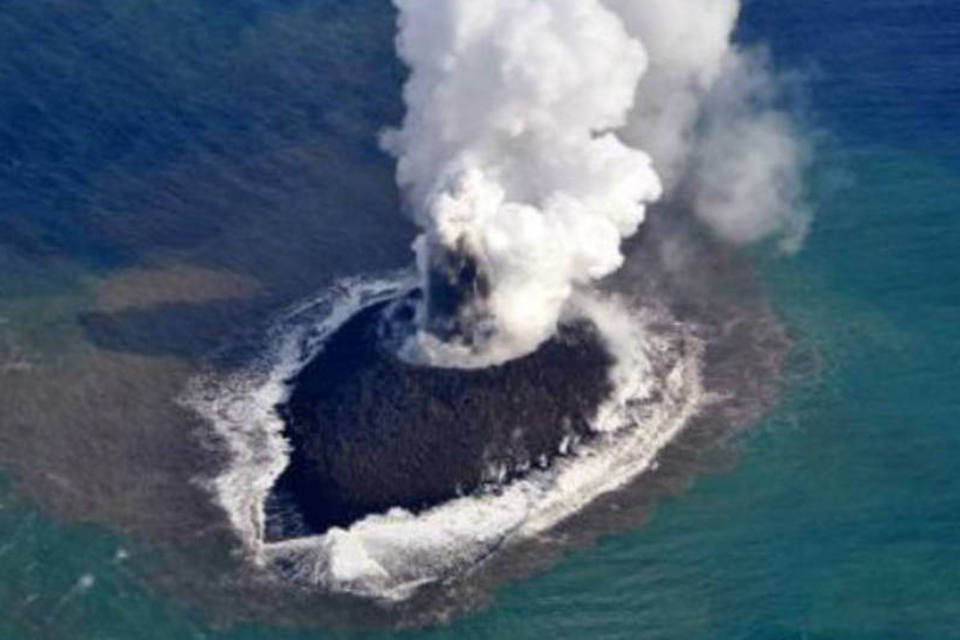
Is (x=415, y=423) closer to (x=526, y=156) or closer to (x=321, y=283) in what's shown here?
(x=321, y=283)

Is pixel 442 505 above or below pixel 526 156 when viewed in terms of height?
below

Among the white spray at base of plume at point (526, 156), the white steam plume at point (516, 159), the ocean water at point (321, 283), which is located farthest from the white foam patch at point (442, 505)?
the white steam plume at point (516, 159)

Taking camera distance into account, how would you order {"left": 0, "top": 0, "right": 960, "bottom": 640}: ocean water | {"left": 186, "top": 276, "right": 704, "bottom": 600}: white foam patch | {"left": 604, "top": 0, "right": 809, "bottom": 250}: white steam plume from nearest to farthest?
1. {"left": 0, "top": 0, "right": 960, "bottom": 640}: ocean water
2. {"left": 186, "top": 276, "right": 704, "bottom": 600}: white foam patch
3. {"left": 604, "top": 0, "right": 809, "bottom": 250}: white steam plume

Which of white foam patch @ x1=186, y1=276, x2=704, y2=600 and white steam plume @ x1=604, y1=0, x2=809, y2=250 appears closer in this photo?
white foam patch @ x1=186, y1=276, x2=704, y2=600

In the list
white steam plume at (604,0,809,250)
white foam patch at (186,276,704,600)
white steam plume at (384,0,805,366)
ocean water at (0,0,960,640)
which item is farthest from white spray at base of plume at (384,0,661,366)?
ocean water at (0,0,960,640)

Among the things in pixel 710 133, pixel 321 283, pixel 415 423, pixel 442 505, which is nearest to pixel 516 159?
pixel 321 283

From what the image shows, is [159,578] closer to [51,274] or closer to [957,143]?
[51,274]

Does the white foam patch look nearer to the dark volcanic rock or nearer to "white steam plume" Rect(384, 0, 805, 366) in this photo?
the dark volcanic rock
